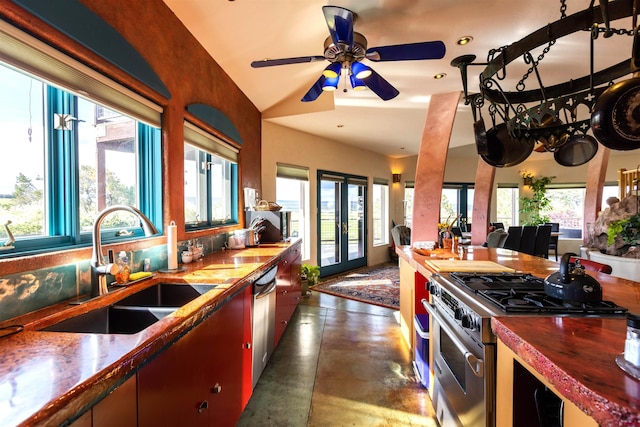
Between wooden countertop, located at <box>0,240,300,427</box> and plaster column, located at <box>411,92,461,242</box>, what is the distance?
2.70 m

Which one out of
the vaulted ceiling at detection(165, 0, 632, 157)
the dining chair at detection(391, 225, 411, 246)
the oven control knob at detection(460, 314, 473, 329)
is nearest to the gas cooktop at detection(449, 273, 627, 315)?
the oven control knob at detection(460, 314, 473, 329)

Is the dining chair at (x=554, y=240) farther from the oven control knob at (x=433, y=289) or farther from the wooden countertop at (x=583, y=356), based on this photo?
the wooden countertop at (x=583, y=356)

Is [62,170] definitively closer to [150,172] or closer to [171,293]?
[150,172]

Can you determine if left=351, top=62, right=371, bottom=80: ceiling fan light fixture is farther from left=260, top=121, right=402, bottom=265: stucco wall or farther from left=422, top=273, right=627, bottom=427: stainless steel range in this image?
left=260, top=121, right=402, bottom=265: stucco wall

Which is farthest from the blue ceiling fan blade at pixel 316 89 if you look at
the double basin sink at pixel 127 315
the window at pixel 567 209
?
the window at pixel 567 209

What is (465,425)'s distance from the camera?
133 centimetres

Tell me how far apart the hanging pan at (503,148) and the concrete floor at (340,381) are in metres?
1.80

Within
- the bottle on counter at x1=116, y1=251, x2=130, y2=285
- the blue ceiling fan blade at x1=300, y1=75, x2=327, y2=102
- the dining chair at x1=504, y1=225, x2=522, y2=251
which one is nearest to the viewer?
the bottle on counter at x1=116, y1=251, x2=130, y2=285

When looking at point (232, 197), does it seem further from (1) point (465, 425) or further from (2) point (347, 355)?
(1) point (465, 425)

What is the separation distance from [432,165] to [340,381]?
Result: 2445 millimetres

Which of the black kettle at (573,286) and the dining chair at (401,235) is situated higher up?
the black kettle at (573,286)

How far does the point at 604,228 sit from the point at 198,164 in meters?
5.94

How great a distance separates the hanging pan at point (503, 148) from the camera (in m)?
2.17

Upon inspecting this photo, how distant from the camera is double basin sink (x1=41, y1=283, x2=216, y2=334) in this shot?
1.20m
